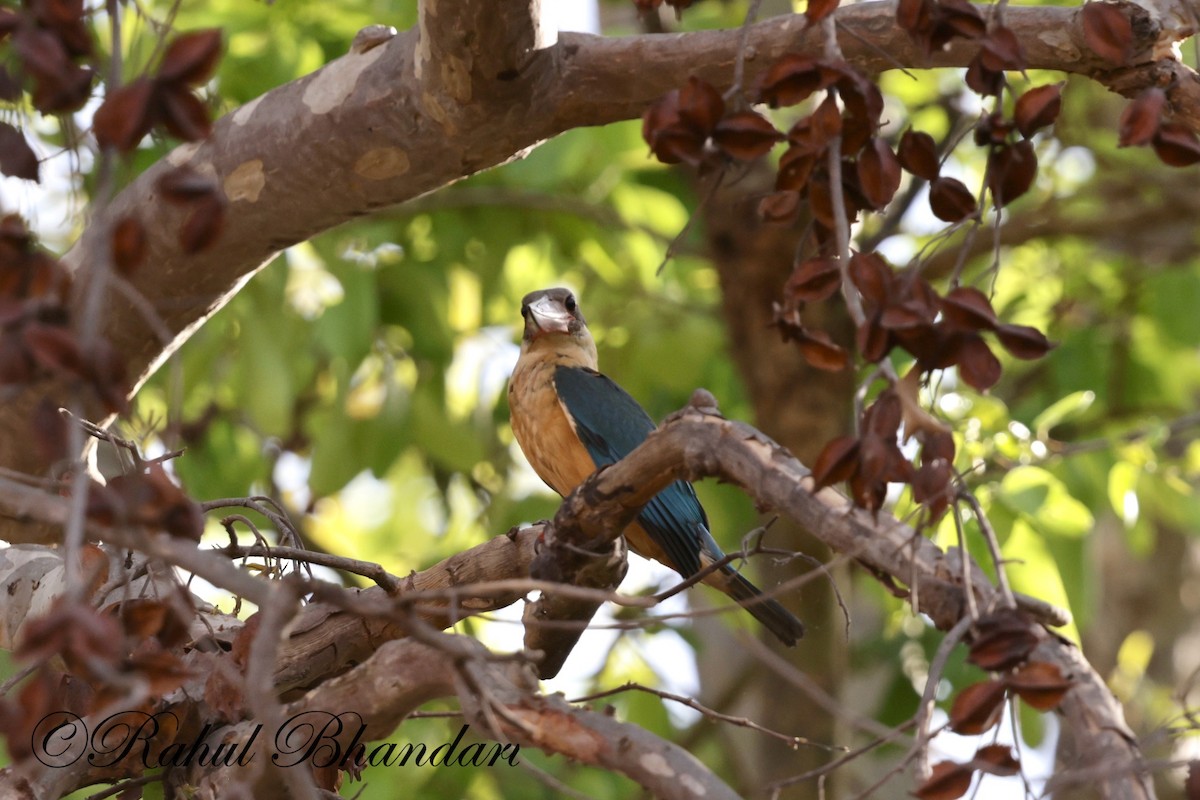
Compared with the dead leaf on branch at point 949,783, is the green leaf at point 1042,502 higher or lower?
lower

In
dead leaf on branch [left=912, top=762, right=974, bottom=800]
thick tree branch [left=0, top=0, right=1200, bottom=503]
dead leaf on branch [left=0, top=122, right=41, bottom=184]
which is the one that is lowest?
dead leaf on branch [left=912, top=762, right=974, bottom=800]

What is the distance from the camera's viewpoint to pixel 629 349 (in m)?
5.19

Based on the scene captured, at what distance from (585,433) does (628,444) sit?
0.13 m

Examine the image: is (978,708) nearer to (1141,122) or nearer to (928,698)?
(928,698)

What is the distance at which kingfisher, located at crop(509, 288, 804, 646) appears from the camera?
11.4ft

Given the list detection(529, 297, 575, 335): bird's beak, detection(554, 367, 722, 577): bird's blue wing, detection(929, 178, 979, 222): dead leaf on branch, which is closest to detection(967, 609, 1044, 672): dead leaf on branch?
detection(929, 178, 979, 222): dead leaf on branch

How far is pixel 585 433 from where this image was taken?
377 centimetres

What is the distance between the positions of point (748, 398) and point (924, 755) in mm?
3836

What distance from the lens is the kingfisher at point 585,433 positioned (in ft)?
11.4

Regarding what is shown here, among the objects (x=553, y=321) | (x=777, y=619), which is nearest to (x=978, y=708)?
(x=777, y=619)

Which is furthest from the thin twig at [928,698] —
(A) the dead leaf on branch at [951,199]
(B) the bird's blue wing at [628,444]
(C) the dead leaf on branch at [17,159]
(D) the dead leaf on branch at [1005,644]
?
(B) the bird's blue wing at [628,444]

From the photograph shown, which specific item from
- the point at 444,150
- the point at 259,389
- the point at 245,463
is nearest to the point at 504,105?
the point at 444,150

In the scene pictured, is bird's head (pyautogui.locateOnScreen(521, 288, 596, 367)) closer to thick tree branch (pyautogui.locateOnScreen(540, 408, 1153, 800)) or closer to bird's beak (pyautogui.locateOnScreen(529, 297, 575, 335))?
bird's beak (pyautogui.locateOnScreen(529, 297, 575, 335))

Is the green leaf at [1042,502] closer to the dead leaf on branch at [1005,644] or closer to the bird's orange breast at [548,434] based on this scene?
the bird's orange breast at [548,434]
